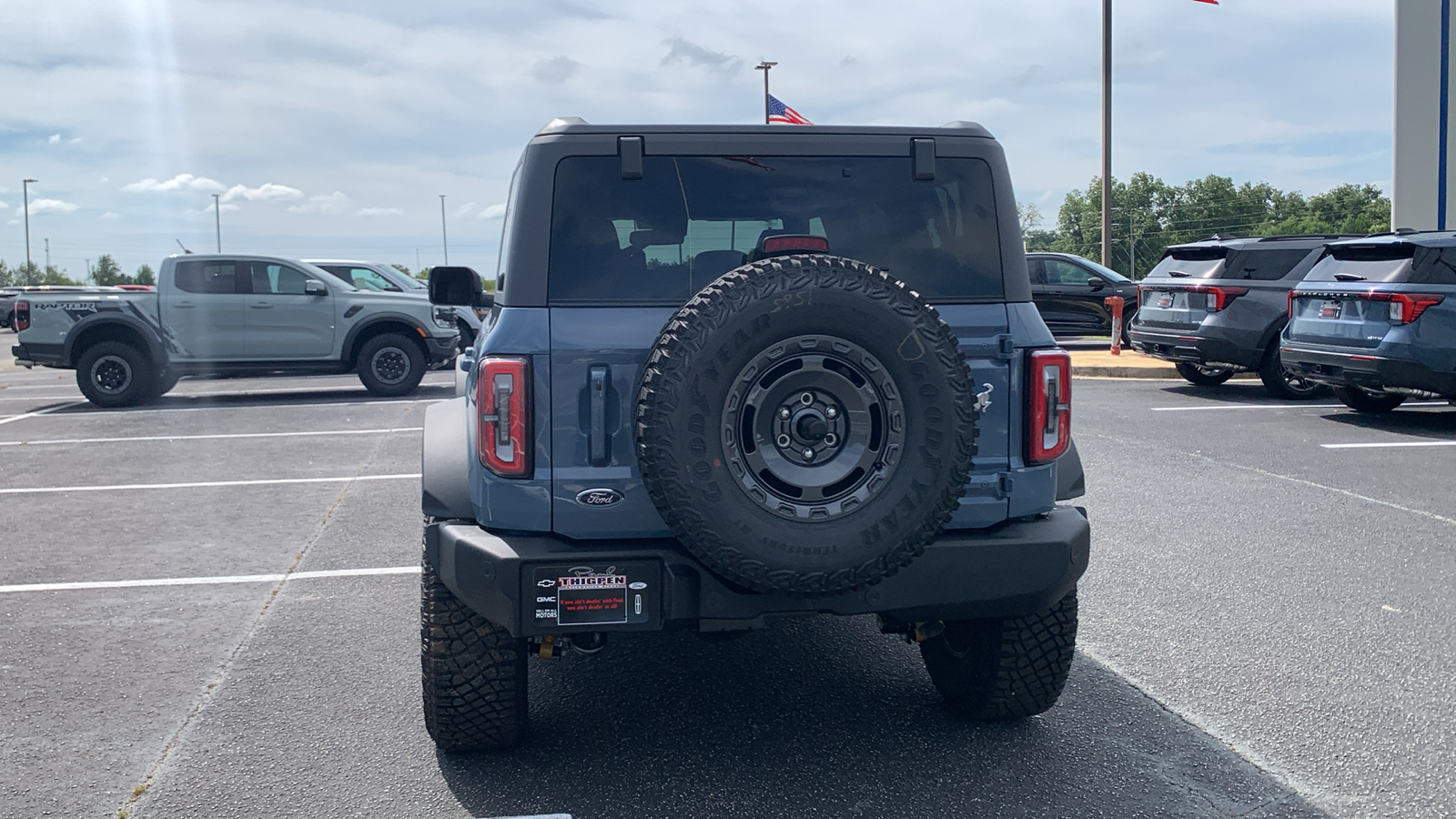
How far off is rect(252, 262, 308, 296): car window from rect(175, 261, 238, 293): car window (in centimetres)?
26

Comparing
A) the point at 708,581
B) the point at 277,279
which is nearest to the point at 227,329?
the point at 277,279

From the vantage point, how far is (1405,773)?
135 inches

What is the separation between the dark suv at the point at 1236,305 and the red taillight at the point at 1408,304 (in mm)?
2011

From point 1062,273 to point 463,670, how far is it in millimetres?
18471

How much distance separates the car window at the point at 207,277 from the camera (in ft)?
48.4

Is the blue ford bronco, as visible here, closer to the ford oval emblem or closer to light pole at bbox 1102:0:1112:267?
the ford oval emblem

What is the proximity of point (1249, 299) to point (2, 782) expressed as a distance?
12263 mm

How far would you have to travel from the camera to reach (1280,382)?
12789mm

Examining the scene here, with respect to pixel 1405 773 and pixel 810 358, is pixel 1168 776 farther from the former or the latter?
pixel 810 358

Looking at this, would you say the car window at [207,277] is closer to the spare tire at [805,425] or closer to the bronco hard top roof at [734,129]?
the bronco hard top roof at [734,129]

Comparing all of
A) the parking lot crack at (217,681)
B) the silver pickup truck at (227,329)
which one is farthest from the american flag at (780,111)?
the parking lot crack at (217,681)

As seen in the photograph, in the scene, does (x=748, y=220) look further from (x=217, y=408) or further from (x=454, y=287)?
(x=217, y=408)

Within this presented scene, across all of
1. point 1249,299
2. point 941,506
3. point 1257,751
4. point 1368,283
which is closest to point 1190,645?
point 1257,751

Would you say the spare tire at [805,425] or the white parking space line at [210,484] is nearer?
the spare tire at [805,425]
